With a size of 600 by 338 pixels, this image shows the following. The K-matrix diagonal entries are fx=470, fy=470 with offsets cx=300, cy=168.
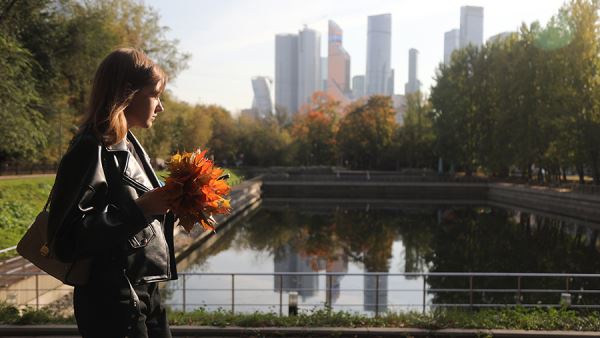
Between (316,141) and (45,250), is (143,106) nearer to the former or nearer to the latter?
(45,250)

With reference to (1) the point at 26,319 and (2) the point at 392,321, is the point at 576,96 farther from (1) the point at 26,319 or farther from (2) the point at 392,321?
(1) the point at 26,319

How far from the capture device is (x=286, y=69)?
570 ft

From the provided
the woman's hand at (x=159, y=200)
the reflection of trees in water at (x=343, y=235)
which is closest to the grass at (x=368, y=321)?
the woman's hand at (x=159, y=200)

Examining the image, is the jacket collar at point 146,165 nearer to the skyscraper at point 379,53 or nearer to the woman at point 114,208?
the woman at point 114,208

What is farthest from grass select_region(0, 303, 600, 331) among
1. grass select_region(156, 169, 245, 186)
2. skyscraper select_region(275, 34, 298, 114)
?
skyscraper select_region(275, 34, 298, 114)

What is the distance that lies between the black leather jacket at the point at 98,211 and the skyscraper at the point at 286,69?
557 feet

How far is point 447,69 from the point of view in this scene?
152 feet

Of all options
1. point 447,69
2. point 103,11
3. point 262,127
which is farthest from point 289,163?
point 103,11

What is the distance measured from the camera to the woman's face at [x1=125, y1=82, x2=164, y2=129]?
1.61 metres

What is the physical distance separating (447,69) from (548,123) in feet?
57.6

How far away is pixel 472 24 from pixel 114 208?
72.6m

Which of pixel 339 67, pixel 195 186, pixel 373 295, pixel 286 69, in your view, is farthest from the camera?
pixel 286 69

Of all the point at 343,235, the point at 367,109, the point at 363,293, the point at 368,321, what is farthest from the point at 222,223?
the point at 367,109

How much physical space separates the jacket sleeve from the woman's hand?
0.08 feet
